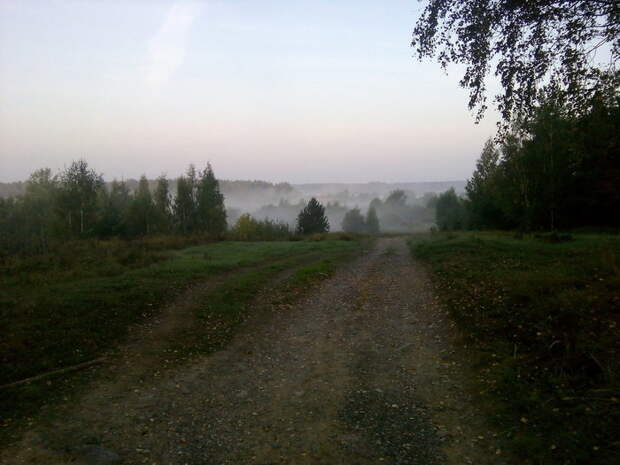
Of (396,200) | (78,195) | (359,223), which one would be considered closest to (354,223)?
(359,223)

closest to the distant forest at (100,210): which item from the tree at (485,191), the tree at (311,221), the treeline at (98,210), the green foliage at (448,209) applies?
the treeline at (98,210)

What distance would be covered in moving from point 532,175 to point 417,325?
26673 mm

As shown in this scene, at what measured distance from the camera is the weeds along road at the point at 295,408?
495cm

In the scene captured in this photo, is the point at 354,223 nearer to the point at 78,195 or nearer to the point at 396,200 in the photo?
the point at 396,200

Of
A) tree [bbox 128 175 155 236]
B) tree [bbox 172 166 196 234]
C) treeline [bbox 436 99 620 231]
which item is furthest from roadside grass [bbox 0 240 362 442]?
tree [bbox 172 166 196 234]

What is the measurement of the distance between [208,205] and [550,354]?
49871mm

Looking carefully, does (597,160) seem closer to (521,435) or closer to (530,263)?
(530,263)

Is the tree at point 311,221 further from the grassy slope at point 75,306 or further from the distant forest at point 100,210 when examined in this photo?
the grassy slope at point 75,306

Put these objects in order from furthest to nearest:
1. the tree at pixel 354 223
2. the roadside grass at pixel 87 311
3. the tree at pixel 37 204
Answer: the tree at pixel 354 223 → the tree at pixel 37 204 → the roadside grass at pixel 87 311

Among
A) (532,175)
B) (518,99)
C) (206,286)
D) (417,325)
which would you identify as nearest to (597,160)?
(532,175)

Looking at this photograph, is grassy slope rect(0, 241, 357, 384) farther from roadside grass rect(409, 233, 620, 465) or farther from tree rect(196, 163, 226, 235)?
tree rect(196, 163, 226, 235)

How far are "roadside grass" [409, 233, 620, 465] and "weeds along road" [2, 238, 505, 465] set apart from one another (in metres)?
0.50

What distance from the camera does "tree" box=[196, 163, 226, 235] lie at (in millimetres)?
52625

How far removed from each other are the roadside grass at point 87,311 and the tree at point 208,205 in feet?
112
